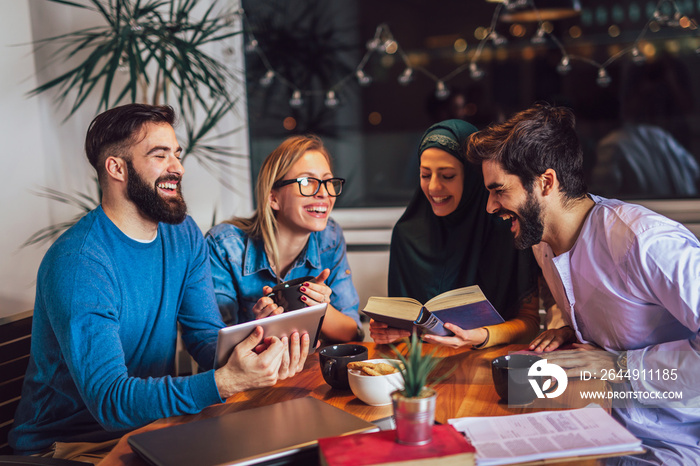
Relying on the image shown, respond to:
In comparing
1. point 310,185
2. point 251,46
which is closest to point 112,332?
point 310,185

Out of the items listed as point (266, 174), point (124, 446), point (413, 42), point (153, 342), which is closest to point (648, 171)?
point (413, 42)

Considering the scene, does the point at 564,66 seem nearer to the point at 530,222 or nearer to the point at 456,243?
the point at 456,243

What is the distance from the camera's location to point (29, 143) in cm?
280

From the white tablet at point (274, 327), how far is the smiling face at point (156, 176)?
0.54 meters

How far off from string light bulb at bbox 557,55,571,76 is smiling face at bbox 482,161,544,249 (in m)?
1.66

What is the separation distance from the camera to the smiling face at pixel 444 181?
221cm

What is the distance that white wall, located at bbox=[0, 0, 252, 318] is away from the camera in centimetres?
265

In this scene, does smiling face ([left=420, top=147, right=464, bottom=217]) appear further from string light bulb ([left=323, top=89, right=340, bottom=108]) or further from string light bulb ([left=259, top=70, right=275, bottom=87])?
string light bulb ([left=259, top=70, right=275, bottom=87])

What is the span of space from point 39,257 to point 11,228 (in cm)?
22

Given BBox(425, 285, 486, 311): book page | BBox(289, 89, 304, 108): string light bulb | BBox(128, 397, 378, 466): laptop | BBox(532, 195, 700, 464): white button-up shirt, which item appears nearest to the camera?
BBox(128, 397, 378, 466): laptop

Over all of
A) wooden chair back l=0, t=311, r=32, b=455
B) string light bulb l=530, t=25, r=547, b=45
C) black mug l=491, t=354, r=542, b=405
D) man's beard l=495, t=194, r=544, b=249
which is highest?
string light bulb l=530, t=25, r=547, b=45

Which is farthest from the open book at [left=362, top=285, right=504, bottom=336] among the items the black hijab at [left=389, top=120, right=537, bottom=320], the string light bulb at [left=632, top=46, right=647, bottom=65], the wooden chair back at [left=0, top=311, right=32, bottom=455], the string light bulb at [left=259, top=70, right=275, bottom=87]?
the string light bulb at [left=259, top=70, right=275, bottom=87]

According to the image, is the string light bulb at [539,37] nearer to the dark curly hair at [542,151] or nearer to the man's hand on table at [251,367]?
the dark curly hair at [542,151]

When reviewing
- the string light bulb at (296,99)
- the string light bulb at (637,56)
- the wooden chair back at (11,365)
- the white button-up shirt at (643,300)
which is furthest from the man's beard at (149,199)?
the string light bulb at (637,56)
